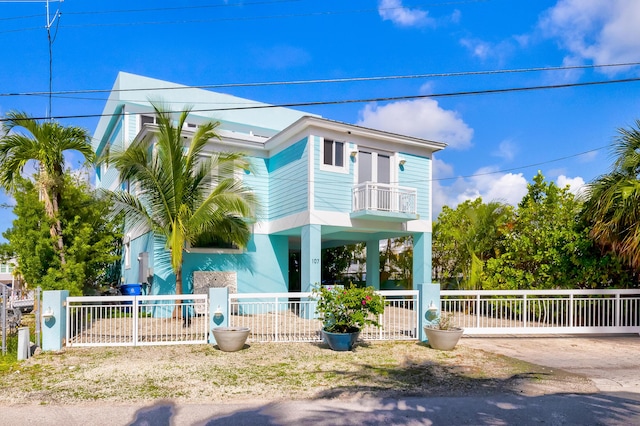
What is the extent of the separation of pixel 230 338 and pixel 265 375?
1988 mm

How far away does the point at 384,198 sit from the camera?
14805mm

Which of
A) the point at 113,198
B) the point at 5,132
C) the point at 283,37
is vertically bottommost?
the point at 113,198

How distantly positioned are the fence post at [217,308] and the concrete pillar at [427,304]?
14.6ft

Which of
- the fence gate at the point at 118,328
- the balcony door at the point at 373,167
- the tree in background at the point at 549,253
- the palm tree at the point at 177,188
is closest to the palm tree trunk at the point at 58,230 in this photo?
the palm tree at the point at 177,188

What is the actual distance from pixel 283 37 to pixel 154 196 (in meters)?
5.49

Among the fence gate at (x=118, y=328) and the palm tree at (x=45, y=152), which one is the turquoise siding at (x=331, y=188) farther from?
the palm tree at (x=45, y=152)

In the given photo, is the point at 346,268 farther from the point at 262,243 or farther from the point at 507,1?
the point at 507,1

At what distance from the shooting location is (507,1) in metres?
9.70

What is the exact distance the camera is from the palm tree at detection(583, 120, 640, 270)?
10781 mm

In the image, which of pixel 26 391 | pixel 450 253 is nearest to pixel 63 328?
pixel 26 391

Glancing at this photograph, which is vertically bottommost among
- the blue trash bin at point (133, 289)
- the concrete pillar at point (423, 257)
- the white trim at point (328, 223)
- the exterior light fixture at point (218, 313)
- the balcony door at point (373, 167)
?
the blue trash bin at point (133, 289)

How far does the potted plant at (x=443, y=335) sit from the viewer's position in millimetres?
9305

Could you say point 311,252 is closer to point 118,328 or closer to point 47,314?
point 118,328

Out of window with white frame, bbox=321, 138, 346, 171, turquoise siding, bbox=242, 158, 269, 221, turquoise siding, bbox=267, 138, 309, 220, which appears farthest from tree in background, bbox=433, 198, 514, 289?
turquoise siding, bbox=242, 158, 269, 221
